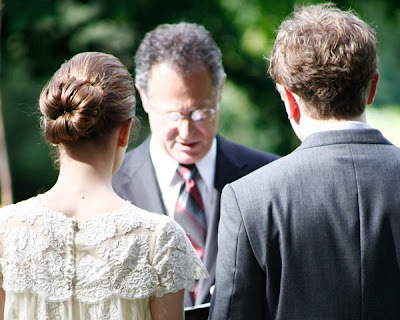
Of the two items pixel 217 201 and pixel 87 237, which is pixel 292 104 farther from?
pixel 217 201

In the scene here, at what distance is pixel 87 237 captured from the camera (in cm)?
241

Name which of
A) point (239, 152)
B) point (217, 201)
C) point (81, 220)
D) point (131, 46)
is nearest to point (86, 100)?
point (81, 220)

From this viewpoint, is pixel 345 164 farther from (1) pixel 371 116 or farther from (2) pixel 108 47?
(2) pixel 108 47

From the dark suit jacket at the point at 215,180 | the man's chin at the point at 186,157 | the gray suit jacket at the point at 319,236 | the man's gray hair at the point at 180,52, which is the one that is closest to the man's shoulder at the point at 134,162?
the dark suit jacket at the point at 215,180

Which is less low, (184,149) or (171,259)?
(184,149)

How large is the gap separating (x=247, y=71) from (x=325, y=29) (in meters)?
7.72

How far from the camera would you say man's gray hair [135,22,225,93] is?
4227mm

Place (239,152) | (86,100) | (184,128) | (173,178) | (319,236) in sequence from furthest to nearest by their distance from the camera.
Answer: (239,152) → (173,178) → (184,128) → (86,100) → (319,236)

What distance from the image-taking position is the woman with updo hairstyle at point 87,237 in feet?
7.90

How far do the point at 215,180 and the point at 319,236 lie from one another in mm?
1917

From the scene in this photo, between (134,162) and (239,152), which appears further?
(239,152)

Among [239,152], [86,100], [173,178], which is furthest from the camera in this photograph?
[239,152]

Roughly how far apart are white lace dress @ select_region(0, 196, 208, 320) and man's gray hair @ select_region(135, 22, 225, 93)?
1.88 metres

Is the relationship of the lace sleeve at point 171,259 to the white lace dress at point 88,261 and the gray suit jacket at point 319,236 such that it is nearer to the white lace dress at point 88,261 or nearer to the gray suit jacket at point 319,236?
the white lace dress at point 88,261
